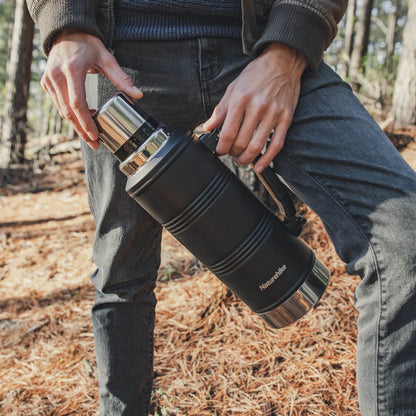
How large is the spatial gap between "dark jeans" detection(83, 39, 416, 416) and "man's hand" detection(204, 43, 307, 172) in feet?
0.15

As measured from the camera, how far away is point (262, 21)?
3.66 feet

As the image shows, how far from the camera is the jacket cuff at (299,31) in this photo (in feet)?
3.20

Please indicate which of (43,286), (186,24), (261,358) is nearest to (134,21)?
(186,24)

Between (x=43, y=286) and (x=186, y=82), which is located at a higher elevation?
(x=186, y=82)

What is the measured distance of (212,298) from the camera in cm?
219

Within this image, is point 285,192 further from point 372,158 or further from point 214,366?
point 214,366

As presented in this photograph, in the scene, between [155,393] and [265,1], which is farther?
[155,393]

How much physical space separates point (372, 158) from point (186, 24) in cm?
69

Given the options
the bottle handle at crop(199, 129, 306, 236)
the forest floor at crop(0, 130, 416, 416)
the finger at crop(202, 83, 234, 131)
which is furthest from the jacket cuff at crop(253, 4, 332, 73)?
the forest floor at crop(0, 130, 416, 416)

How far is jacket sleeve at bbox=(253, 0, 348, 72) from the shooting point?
98cm

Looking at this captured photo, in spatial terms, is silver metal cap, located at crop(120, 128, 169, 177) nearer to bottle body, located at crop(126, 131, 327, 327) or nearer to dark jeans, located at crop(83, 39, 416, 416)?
bottle body, located at crop(126, 131, 327, 327)

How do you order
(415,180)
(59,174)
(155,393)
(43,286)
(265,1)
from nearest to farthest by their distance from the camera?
(415,180) < (265,1) < (155,393) < (43,286) < (59,174)

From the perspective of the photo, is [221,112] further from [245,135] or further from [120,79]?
[120,79]

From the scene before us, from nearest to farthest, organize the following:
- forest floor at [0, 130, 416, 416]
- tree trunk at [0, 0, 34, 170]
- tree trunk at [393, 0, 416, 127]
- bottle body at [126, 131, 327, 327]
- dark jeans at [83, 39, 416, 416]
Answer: dark jeans at [83, 39, 416, 416] → bottle body at [126, 131, 327, 327] → forest floor at [0, 130, 416, 416] → tree trunk at [393, 0, 416, 127] → tree trunk at [0, 0, 34, 170]
